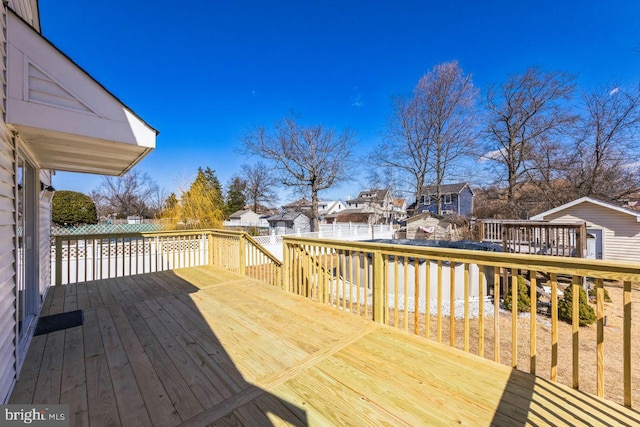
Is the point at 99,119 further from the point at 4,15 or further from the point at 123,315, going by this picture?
the point at 123,315

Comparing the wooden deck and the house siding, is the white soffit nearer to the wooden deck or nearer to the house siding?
the wooden deck

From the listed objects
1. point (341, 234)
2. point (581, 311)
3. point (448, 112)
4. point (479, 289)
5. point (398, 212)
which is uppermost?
point (448, 112)

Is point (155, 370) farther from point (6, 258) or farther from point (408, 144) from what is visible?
point (408, 144)

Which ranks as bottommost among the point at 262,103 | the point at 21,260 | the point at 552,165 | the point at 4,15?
the point at 21,260

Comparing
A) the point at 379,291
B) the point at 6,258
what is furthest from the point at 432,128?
the point at 6,258

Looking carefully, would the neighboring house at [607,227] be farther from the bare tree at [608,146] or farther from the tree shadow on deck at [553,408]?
the tree shadow on deck at [553,408]

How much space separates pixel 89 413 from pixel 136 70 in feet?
36.1

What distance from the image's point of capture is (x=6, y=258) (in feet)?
5.82

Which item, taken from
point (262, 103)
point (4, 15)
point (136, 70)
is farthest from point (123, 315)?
point (262, 103)

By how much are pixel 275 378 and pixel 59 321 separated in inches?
112

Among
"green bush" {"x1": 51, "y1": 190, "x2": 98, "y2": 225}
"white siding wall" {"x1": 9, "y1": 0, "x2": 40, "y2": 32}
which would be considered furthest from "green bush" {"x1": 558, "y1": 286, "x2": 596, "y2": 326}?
"green bush" {"x1": 51, "y1": 190, "x2": 98, "y2": 225}

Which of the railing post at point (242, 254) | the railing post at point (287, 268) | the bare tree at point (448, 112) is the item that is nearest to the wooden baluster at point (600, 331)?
the railing post at point (287, 268)

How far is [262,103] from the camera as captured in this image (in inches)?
594

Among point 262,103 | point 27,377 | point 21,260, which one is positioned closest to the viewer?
point 27,377
